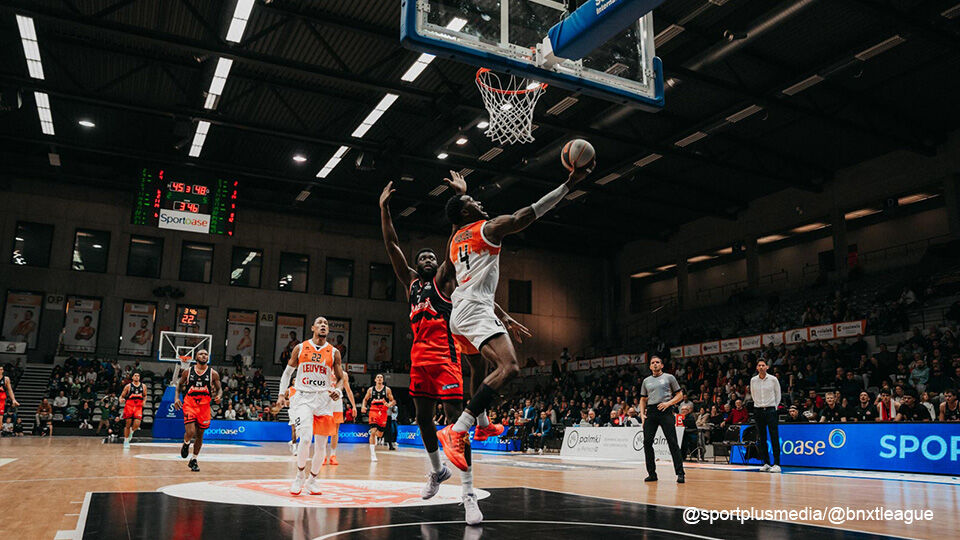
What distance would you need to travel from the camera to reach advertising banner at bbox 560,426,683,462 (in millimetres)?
16578

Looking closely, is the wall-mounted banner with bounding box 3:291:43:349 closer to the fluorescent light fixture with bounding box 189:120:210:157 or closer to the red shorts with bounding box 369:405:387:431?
the fluorescent light fixture with bounding box 189:120:210:157

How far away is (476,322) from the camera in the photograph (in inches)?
200

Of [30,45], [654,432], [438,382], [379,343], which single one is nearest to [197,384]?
[438,382]

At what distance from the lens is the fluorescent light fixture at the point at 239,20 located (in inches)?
584

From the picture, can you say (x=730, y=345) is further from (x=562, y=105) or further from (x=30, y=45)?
(x=30, y=45)

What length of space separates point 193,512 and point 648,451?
250 inches

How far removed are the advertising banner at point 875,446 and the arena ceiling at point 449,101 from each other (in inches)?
348

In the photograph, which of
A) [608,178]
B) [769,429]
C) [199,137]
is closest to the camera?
[769,429]

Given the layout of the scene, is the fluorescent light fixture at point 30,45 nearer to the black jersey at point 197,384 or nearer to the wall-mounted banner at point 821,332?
the black jersey at point 197,384

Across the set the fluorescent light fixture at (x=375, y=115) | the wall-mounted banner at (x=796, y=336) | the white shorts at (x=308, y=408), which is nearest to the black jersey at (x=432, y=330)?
the white shorts at (x=308, y=408)

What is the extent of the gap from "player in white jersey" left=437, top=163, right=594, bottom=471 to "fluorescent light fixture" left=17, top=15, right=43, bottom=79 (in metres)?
15.8

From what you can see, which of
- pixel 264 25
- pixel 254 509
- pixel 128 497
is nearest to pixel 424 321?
pixel 254 509

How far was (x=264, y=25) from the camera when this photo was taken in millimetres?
17094

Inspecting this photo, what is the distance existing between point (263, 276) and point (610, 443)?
20457 millimetres
